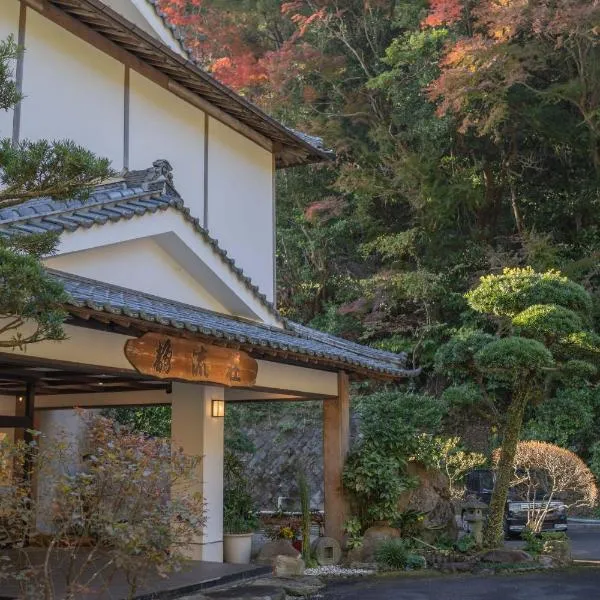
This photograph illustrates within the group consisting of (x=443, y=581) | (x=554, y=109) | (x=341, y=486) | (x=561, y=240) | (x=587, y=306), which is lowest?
(x=443, y=581)

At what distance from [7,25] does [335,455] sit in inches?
330

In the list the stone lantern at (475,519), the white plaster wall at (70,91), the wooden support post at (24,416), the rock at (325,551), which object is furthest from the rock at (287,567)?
the white plaster wall at (70,91)

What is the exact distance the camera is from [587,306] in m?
14.0

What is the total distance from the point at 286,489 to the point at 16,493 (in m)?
17.8

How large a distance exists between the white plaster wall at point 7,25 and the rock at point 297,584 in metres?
6.62

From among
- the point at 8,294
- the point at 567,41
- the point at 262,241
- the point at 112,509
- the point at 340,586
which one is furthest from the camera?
the point at 567,41

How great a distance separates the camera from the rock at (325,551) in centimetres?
1294

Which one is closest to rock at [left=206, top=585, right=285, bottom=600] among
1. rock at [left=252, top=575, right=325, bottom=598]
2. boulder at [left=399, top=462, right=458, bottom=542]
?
rock at [left=252, top=575, right=325, bottom=598]

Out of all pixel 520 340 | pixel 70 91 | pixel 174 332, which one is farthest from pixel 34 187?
pixel 520 340

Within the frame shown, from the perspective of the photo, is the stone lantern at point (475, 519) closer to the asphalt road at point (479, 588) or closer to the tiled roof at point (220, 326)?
the asphalt road at point (479, 588)

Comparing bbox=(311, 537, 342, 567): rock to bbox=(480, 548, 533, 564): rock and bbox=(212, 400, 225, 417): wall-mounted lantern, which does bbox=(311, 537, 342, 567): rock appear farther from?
bbox=(212, 400, 225, 417): wall-mounted lantern

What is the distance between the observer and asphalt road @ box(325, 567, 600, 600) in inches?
420

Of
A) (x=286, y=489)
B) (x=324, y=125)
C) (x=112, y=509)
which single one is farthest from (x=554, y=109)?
(x=112, y=509)

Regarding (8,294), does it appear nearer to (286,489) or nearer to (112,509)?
(112,509)
